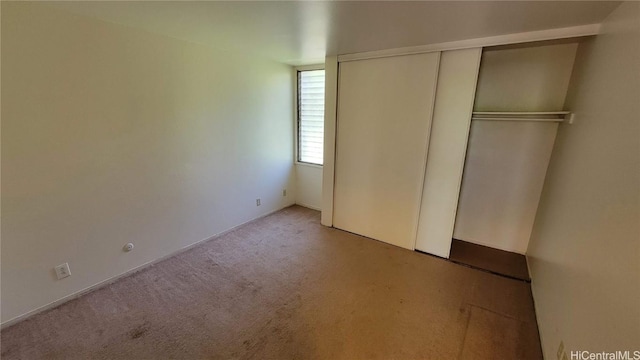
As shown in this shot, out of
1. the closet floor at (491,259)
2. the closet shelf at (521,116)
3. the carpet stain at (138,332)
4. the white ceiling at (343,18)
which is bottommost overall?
the carpet stain at (138,332)

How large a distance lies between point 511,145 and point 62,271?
4.28 metres

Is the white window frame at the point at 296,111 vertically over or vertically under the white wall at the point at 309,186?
over

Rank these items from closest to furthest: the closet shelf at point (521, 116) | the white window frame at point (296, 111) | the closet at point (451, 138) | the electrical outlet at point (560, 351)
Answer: the electrical outlet at point (560, 351) → the closet shelf at point (521, 116) → the closet at point (451, 138) → the white window frame at point (296, 111)

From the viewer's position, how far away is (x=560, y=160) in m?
2.16

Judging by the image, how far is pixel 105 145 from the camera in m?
2.14

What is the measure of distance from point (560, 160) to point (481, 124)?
84 centimetres

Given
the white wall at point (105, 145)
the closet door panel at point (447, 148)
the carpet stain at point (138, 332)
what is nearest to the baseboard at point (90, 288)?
the white wall at point (105, 145)

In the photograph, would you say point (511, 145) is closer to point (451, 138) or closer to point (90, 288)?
point (451, 138)

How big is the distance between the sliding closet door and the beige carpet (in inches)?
20.1

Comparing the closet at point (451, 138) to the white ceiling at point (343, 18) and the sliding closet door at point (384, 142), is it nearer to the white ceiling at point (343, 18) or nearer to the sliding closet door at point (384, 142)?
the sliding closet door at point (384, 142)

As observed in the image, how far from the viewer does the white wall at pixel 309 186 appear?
4062 millimetres

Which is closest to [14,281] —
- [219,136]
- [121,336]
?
[121,336]

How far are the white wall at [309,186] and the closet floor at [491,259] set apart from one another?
2028mm

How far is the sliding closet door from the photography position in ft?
8.63
